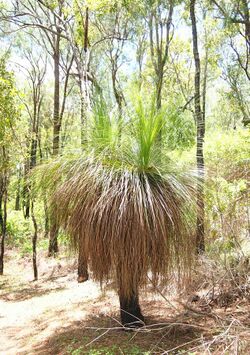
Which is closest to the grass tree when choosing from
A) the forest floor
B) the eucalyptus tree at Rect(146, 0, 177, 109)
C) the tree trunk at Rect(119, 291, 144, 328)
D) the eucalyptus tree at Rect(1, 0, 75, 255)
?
the tree trunk at Rect(119, 291, 144, 328)

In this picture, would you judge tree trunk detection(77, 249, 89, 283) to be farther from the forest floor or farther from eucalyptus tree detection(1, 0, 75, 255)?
eucalyptus tree detection(1, 0, 75, 255)

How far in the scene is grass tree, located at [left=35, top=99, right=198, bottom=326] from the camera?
10.3ft

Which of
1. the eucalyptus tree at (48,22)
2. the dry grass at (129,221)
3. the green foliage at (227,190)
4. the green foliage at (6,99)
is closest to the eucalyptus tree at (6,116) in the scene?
the green foliage at (6,99)

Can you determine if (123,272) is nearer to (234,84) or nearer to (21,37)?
(234,84)

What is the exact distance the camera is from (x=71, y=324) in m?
4.52

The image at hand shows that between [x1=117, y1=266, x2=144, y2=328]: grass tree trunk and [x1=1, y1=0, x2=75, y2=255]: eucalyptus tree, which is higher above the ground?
[x1=1, y1=0, x2=75, y2=255]: eucalyptus tree

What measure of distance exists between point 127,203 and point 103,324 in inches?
74.5

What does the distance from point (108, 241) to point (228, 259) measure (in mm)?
1829

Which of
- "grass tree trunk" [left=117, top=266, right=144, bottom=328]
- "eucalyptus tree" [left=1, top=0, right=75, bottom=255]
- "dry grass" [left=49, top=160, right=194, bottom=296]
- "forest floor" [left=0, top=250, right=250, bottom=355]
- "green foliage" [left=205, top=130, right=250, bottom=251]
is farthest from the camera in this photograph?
"eucalyptus tree" [left=1, top=0, right=75, bottom=255]

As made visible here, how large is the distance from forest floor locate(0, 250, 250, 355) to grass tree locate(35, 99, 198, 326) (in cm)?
46

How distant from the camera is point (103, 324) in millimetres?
4207

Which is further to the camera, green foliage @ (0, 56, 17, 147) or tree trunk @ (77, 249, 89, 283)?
green foliage @ (0, 56, 17, 147)

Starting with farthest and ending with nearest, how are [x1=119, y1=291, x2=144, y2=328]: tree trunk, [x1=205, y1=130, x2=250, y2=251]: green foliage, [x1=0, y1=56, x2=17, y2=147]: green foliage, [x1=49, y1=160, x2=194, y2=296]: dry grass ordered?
1. [x1=0, y1=56, x2=17, y2=147]: green foliage
2. [x1=205, y1=130, x2=250, y2=251]: green foliage
3. [x1=119, y1=291, x2=144, y2=328]: tree trunk
4. [x1=49, y1=160, x2=194, y2=296]: dry grass

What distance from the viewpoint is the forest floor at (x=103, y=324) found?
8.90ft
